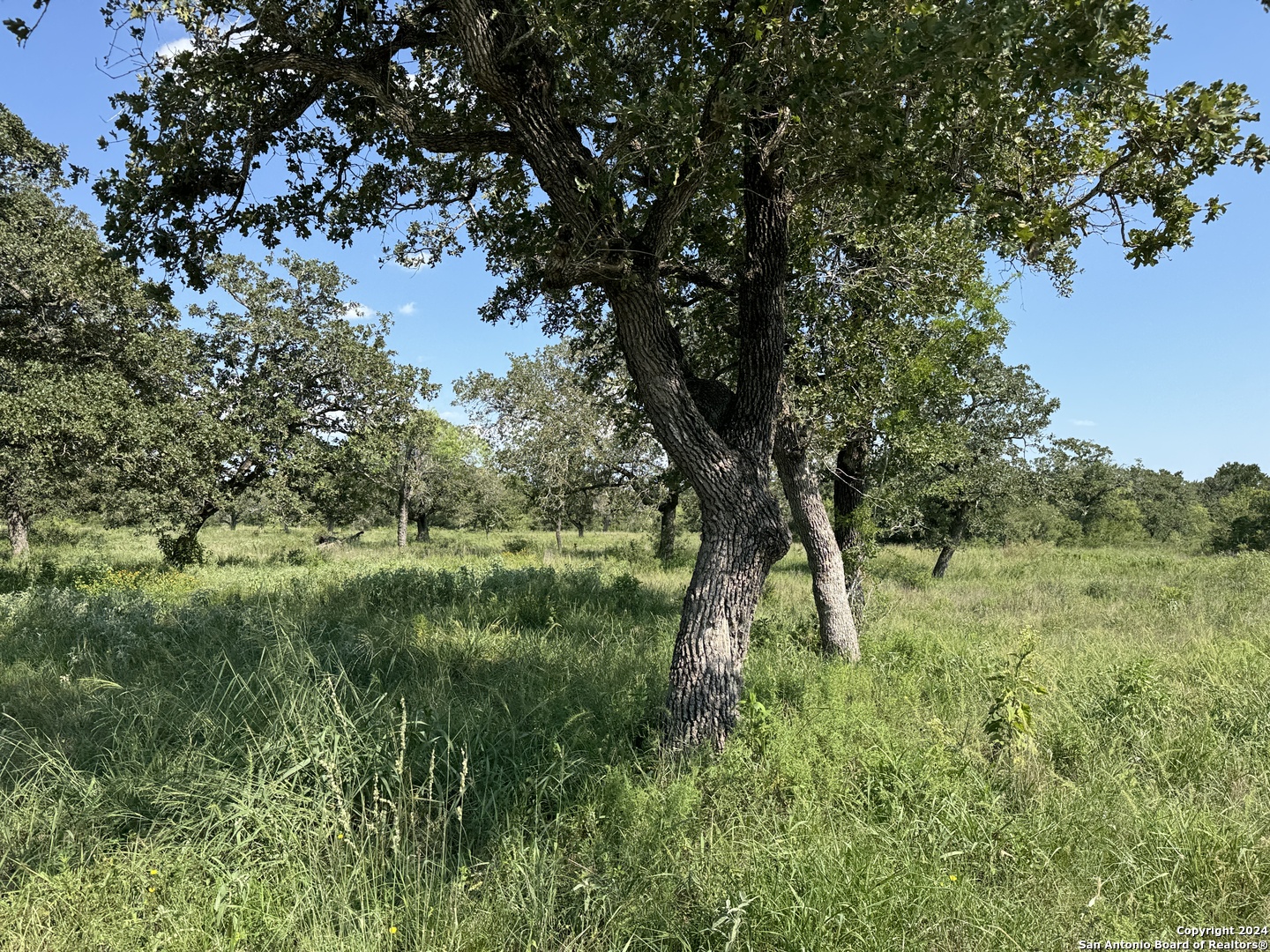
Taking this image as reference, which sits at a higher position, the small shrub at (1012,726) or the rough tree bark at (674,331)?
the rough tree bark at (674,331)

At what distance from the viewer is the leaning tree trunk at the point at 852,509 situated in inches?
351

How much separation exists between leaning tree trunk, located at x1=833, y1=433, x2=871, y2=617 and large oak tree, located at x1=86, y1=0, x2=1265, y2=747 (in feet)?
14.8

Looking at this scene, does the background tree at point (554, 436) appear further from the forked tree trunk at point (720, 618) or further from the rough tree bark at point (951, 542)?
the forked tree trunk at point (720, 618)

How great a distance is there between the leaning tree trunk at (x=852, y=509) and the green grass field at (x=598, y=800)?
177cm

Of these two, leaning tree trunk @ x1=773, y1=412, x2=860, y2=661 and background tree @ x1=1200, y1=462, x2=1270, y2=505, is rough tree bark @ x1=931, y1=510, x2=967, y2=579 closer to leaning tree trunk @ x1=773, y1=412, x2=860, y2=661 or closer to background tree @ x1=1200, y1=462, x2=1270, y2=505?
leaning tree trunk @ x1=773, y1=412, x2=860, y2=661

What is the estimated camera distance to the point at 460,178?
6395mm

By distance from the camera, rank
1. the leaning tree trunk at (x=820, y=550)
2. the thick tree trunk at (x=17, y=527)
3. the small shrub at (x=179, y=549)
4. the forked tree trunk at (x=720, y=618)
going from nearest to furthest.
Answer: the forked tree trunk at (x=720, y=618), the leaning tree trunk at (x=820, y=550), the small shrub at (x=179, y=549), the thick tree trunk at (x=17, y=527)

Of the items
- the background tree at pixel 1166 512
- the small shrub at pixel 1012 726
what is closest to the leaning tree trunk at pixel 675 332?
the small shrub at pixel 1012 726

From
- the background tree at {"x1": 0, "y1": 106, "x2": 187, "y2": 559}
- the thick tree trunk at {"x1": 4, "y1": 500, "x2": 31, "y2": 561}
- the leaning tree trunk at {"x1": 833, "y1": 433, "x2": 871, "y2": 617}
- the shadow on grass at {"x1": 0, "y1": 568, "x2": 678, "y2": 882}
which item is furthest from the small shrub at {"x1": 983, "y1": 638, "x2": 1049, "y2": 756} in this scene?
the thick tree trunk at {"x1": 4, "y1": 500, "x2": 31, "y2": 561}

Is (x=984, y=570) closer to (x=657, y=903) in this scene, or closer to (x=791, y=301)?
(x=791, y=301)

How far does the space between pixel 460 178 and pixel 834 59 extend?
4181mm

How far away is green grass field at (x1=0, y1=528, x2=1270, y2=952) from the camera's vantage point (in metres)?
2.82

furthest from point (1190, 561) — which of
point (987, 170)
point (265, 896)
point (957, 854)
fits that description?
point (265, 896)

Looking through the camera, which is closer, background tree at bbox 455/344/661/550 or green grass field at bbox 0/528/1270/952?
green grass field at bbox 0/528/1270/952
